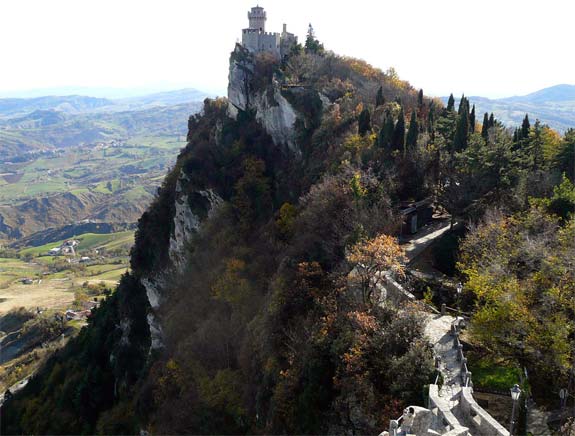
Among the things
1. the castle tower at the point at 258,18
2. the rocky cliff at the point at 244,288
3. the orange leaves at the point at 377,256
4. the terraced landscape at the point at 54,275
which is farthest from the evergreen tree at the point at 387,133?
the terraced landscape at the point at 54,275

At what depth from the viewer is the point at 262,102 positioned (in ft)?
202

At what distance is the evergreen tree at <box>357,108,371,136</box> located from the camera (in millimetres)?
46125

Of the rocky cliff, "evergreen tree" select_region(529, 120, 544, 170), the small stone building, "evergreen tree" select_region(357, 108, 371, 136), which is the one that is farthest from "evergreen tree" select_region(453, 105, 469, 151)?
"evergreen tree" select_region(357, 108, 371, 136)

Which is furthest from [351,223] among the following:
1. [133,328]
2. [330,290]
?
[133,328]

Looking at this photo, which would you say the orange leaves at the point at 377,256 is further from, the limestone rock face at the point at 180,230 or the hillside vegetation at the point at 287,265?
the limestone rock face at the point at 180,230

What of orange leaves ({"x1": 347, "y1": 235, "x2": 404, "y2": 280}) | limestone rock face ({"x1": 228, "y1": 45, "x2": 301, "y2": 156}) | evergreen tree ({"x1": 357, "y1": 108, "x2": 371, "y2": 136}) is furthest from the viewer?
limestone rock face ({"x1": 228, "y1": 45, "x2": 301, "y2": 156})

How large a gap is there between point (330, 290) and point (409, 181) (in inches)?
678

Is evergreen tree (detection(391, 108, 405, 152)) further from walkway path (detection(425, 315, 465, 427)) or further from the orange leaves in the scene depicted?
walkway path (detection(425, 315, 465, 427))

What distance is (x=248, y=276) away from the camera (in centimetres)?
4253

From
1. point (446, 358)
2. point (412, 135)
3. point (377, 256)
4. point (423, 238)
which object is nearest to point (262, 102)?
point (412, 135)

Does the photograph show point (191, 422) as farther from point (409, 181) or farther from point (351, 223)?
point (409, 181)

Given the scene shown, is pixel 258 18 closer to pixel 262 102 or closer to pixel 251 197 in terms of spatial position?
pixel 262 102

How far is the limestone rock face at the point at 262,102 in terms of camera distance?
2226 inches

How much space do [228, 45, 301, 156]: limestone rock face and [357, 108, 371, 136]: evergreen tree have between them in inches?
399
